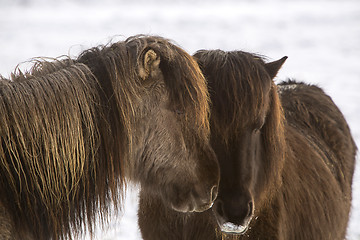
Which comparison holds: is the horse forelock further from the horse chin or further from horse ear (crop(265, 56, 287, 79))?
the horse chin

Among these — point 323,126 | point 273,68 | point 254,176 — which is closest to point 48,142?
point 254,176

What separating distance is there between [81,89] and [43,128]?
0.27 meters

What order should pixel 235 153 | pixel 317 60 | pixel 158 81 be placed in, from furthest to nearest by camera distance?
1. pixel 317 60
2. pixel 235 153
3. pixel 158 81

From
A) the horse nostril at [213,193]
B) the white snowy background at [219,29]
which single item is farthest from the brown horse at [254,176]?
the white snowy background at [219,29]

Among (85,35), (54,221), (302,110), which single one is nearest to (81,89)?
(54,221)

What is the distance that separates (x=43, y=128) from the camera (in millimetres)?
1916

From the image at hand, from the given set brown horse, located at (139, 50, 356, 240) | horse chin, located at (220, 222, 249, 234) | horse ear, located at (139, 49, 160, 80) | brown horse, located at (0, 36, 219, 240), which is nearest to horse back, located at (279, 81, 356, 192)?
brown horse, located at (139, 50, 356, 240)

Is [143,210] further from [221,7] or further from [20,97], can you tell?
[221,7]

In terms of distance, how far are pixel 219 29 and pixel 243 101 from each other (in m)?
19.3

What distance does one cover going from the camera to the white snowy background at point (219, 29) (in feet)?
51.1

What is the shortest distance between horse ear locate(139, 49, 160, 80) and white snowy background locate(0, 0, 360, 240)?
924 cm

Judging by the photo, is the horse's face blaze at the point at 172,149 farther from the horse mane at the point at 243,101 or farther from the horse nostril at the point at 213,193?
the horse mane at the point at 243,101

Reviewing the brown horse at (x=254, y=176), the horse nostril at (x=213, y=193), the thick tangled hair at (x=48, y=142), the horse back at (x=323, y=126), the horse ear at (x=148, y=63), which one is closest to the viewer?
the thick tangled hair at (x=48, y=142)

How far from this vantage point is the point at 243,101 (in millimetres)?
2512
